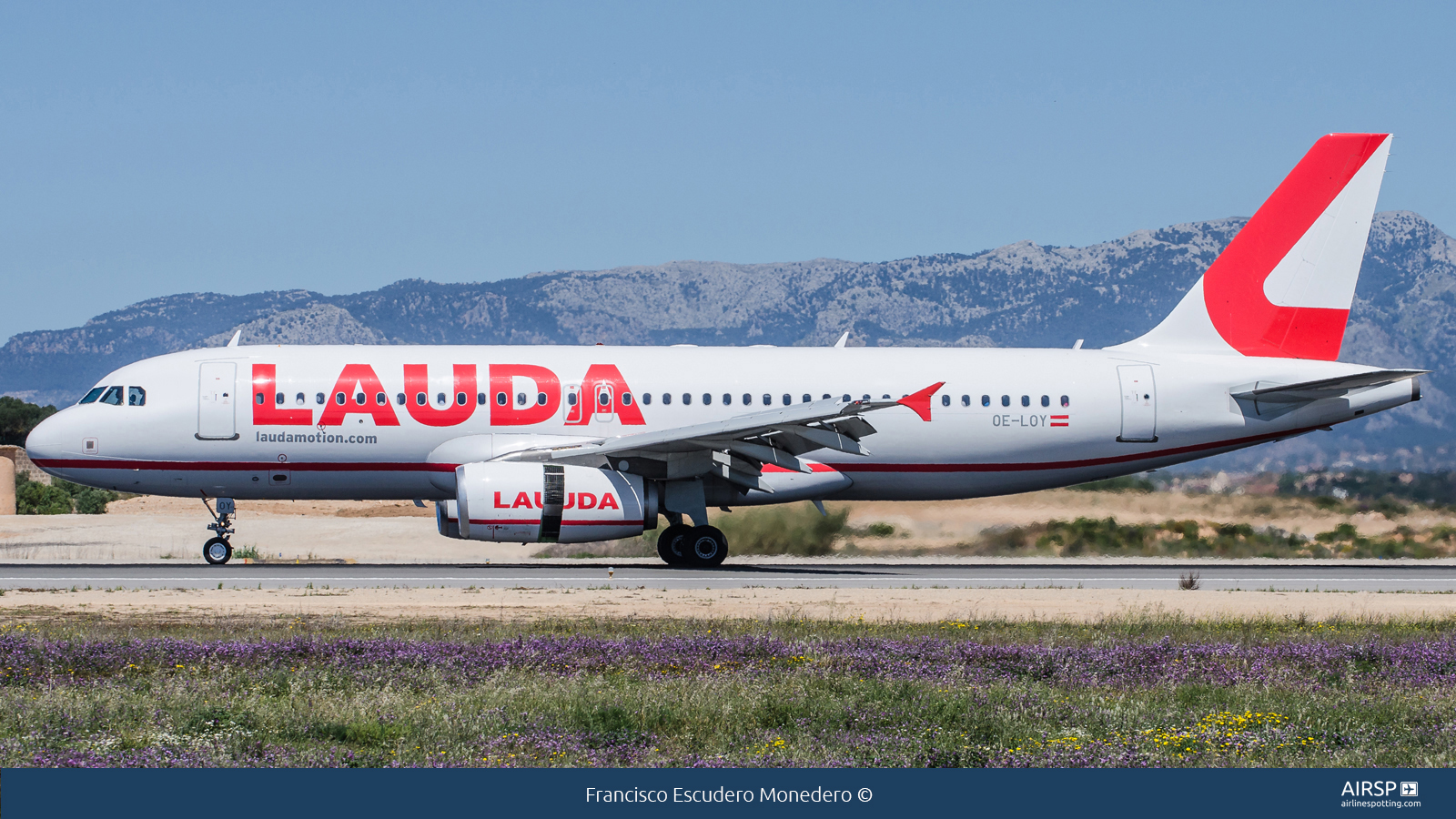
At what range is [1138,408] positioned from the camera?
1080 inches

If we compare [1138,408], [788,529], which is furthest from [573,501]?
[1138,408]

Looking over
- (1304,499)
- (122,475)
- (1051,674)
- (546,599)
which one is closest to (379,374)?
(122,475)

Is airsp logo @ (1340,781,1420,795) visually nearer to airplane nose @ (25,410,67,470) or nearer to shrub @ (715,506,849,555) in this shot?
shrub @ (715,506,849,555)

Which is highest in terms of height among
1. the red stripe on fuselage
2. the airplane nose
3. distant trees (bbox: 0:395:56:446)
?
distant trees (bbox: 0:395:56:446)

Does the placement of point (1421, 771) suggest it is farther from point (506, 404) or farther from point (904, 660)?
point (506, 404)

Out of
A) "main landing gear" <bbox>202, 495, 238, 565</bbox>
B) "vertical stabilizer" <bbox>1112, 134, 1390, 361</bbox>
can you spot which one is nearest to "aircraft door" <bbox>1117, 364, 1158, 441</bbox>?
"vertical stabilizer" <bbox>1112, 134, 1390, 361</bbox>

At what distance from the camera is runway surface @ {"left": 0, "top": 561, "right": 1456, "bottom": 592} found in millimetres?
21562

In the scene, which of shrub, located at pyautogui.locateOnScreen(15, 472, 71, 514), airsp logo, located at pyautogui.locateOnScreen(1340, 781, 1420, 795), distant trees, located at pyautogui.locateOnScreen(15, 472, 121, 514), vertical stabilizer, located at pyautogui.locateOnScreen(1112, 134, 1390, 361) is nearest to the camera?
airsp logo, located at pyautogui.locateOnScreen(1340, 781, 1420, 795)

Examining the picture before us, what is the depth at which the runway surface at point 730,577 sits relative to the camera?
70.7ft

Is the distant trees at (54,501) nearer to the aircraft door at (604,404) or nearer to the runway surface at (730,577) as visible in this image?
the runway surface at (730,577)

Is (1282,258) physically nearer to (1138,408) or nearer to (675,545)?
(1138,408)

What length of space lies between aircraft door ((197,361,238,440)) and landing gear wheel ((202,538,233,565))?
1.90 m

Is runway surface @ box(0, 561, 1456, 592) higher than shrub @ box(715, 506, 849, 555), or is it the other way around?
shrub @ box(715, 506, 849, 555)

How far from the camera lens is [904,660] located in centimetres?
1316
